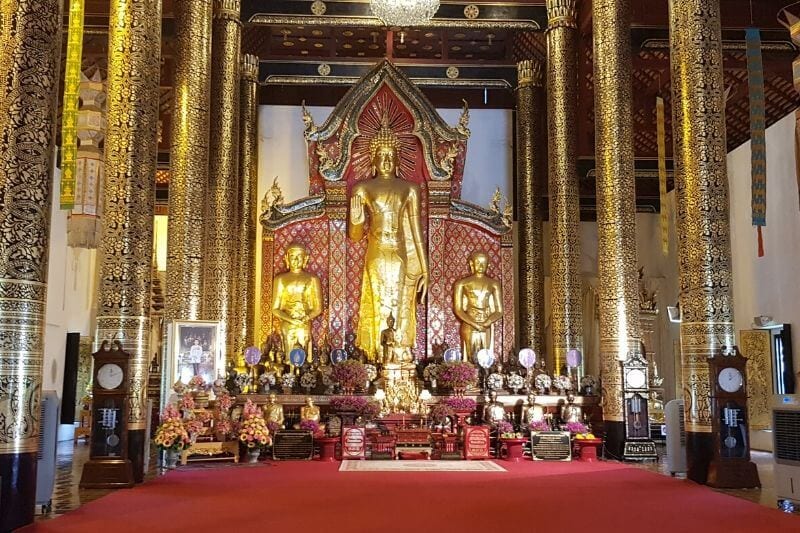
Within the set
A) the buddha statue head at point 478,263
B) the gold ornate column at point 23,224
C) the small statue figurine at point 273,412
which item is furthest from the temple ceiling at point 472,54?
the gold ornate column at point 23,224

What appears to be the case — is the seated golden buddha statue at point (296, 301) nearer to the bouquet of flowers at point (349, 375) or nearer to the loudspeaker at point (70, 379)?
the bouquet of flowers at point (349, 375)

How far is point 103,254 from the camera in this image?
855cm

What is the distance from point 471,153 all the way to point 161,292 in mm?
7568

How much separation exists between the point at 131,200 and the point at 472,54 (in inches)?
465

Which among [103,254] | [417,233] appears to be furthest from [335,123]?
[103,254]

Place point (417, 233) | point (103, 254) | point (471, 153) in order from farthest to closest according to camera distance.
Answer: point (471, 153) → point (417, 233) → point (103, 254)

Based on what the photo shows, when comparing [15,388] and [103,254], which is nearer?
[15,388]

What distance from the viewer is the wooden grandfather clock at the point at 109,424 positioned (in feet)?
26.1

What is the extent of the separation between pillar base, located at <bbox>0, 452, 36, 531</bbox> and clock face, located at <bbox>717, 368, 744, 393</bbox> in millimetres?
6240

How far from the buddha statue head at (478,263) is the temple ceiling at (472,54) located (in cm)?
380

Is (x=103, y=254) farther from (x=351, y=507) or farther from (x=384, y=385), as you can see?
(x=384, y=385)

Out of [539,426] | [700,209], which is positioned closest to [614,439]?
[539,426]

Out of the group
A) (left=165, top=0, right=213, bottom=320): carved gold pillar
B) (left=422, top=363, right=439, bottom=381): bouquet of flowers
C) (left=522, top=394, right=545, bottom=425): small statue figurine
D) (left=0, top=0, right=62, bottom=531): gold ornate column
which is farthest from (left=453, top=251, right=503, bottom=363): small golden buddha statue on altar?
(left=0, top=0, right=62, bottom=531): gold ornate column

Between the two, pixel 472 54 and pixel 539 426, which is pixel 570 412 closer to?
pixel 539 426
